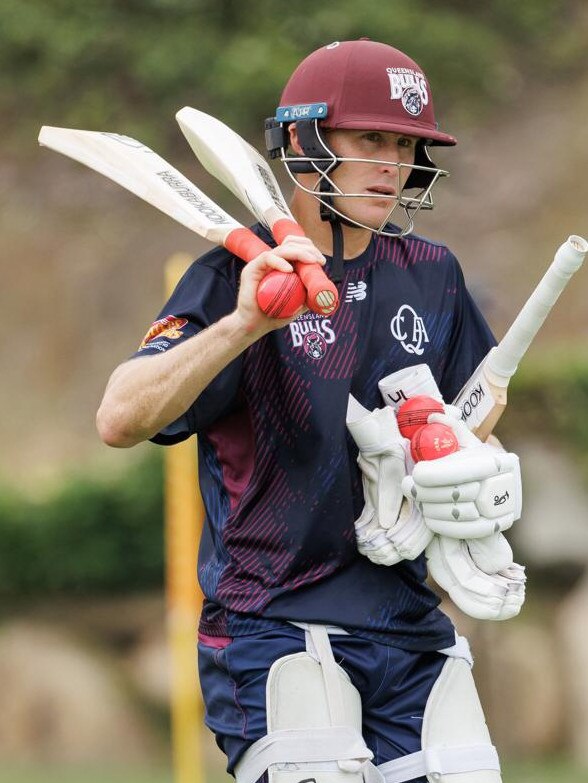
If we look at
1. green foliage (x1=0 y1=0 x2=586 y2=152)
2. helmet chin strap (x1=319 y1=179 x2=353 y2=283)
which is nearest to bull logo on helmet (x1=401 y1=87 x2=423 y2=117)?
helmet chin strap (x1=319 y1=179 x2=353 y2=283)

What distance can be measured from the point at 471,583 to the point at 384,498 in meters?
0.25

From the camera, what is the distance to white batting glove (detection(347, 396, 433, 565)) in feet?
10.5

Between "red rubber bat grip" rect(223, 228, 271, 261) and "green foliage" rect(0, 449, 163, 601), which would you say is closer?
"red rubber bat grip" rect(223, 228, 271, 261)

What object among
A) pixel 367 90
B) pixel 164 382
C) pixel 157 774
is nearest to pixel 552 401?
pixel 157 774

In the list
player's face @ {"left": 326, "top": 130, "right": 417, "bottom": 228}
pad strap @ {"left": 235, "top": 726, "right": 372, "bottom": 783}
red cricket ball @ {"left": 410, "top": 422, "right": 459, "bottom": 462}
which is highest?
player's face @ {"left": 326, "top": 130, "right": 417, "bottom": 228}

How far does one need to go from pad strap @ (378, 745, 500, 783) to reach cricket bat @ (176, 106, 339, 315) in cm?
96

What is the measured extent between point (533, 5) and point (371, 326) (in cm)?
825

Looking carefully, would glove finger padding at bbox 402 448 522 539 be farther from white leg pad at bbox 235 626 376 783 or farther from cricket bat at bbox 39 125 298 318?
cricket bat at bbox 39 125 298 318

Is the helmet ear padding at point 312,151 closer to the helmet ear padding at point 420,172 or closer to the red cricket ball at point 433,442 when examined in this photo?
the helmet ear padding at point 420,172

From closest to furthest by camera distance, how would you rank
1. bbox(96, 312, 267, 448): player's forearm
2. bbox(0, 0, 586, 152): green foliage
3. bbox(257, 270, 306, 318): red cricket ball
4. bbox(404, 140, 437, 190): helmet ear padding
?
bbox(257, 270, 306, 318): red cricket ball, bbox(96, 312, 267, 448): player's forearm, bbox(404, 140, 437, 190): helmet ear padding, bbox(0, 0, 586, 152): green foliage

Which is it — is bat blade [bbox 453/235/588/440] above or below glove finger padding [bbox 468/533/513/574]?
above

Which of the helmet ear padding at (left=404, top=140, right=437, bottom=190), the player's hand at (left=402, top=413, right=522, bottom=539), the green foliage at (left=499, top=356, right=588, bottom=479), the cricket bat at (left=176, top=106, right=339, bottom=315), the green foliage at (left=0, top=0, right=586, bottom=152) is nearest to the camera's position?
the player's hand at (left=402, top=413, right=522, bottom=539)

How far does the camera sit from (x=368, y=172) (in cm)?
336

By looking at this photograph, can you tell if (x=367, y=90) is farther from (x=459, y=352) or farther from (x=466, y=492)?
(x=466, y=492)
